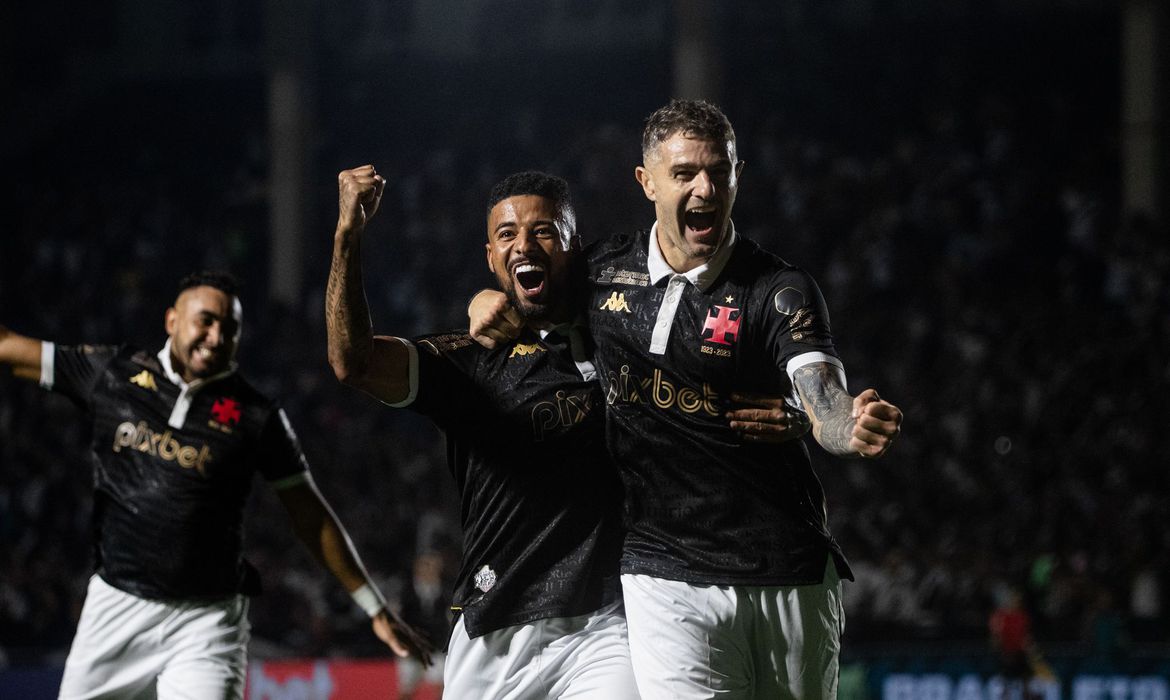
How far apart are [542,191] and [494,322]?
0.44 meters

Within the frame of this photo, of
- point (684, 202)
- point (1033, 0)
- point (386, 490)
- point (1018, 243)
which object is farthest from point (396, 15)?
point (684, 202)

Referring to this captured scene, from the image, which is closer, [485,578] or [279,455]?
[485,578]

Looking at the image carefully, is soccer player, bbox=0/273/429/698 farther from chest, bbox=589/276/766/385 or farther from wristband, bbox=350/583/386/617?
chest, bbox=589/276/766/385

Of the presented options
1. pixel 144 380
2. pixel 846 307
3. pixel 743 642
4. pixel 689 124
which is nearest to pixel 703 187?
pixel 689 124

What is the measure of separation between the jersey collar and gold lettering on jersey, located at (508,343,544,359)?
20.0 inches

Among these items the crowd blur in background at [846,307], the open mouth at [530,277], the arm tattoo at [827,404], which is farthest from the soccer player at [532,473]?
the crowd blur in background at [846,307]

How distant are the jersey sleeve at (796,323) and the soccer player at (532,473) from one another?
0.72m

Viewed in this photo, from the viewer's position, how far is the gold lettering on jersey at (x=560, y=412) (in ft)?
15.7

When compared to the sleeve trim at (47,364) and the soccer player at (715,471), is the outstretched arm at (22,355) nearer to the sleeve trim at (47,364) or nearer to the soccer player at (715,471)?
the sleeve trim at (47,364)

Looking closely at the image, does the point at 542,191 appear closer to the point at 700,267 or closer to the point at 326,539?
the point at 700,267

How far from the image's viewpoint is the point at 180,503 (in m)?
5.96

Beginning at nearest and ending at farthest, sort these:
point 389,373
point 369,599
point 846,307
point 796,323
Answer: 1. point 796,323
2. point 389,373
3. point 369,599
4. point 846,307

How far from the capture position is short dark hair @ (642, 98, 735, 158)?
4.46 m

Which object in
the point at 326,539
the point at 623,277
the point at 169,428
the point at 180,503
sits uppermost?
the point at 623,277
